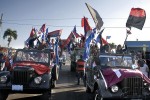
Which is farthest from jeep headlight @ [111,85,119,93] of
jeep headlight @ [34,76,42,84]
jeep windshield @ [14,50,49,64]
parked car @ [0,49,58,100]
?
jeep windshield @ [14,50,49,64]

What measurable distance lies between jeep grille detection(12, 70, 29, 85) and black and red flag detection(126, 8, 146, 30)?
8548mm

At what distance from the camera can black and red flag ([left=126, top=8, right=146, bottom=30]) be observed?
53.7ft

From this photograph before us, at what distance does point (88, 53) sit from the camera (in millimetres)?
15320

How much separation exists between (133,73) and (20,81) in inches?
150

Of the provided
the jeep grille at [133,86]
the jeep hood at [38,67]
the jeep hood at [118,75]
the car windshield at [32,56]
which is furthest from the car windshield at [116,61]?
the car windshield at [32,56]

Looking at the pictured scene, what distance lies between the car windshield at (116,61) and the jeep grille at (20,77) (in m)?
2.77

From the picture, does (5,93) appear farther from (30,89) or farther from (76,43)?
(76,43)

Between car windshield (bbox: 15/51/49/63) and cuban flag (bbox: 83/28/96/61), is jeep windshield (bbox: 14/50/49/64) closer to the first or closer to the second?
car windshield (bbox: 15/51/49/63)

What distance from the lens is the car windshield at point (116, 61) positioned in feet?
33.8

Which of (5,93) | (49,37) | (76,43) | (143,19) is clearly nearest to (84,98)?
(5,93)

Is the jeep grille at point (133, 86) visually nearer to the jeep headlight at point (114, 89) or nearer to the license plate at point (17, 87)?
the jeep headlight at point (114, 89)

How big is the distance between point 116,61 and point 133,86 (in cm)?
218

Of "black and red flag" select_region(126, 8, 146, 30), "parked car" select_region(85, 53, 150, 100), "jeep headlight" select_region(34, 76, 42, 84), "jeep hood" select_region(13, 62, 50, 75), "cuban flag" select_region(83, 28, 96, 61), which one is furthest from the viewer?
"black and red flag" select_region(126, 8, 146, 30)

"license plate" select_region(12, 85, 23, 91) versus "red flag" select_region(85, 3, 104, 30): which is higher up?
"red flag" select_region(85, 3, 104, 30)
